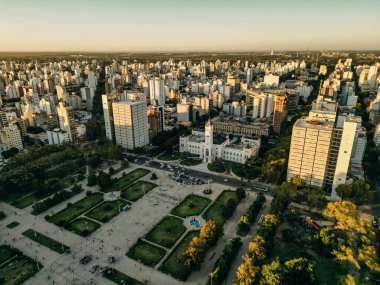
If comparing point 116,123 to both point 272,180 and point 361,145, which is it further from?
point 361,145

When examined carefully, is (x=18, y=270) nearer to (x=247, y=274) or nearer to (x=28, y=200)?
(x=28, y=200)

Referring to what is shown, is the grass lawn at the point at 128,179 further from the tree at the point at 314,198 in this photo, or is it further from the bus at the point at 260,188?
the tree at the point at 314,198

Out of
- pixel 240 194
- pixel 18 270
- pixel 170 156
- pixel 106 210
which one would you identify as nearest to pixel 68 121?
pixel 170 156

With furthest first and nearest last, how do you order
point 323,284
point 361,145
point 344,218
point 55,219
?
point 361,145 < point 55,219 < point 344,218 < point 323,284

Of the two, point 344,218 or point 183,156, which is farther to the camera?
point 183,156

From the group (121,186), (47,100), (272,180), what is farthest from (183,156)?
(47,100)

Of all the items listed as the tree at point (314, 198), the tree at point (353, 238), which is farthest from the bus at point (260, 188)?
the tree at point (353, 238)

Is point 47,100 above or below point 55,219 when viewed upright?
Answer: above
